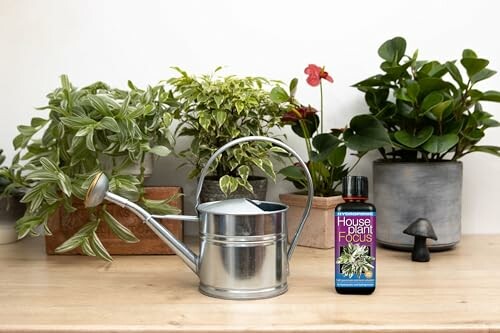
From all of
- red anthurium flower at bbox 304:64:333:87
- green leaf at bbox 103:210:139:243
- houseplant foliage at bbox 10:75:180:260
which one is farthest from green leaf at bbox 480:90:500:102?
green leaf at bbox 103:210:139:243

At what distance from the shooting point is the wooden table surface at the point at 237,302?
0.69 meters

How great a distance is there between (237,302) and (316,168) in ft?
1.51

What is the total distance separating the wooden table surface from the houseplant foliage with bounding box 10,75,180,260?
0.09 metres

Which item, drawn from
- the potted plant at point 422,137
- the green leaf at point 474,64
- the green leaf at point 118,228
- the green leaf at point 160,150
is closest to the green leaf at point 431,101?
the potted plant at point 422,137

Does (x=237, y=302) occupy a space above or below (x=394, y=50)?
below

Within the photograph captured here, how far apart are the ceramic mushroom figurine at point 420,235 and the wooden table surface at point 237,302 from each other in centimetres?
2

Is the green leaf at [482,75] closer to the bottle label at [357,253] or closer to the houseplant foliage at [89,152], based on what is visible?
the bottle label at [357,253]

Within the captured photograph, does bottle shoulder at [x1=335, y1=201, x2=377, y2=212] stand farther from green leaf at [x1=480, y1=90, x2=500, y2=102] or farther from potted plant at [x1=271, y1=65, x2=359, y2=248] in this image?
green leaf at [x1=480, y1=90, x2=500, y2=102]

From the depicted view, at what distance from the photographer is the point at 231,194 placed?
3.72ft

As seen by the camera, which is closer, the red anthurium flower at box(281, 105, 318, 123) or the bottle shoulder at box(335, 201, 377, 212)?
the bottle shoulder at box(335, 201, 377, 212)

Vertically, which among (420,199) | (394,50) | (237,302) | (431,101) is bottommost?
(237,302)

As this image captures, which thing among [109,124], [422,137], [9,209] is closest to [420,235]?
[422,137]

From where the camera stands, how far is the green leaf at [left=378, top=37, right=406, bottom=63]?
116 centimetres

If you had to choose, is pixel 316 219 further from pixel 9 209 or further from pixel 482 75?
pixel 9 209
